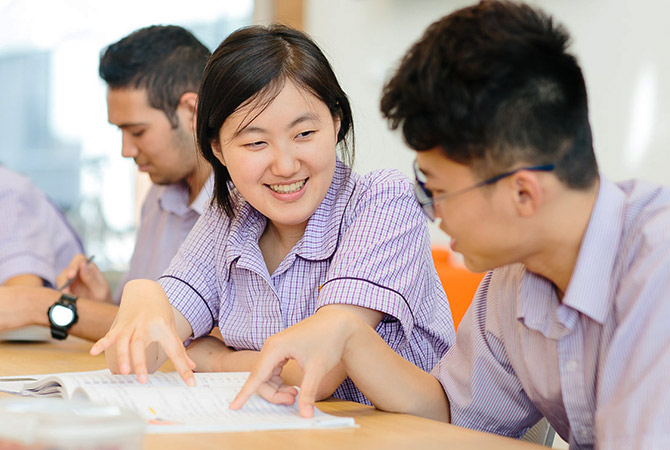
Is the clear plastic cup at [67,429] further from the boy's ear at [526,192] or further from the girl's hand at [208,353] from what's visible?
the girl's hand at [208,353]

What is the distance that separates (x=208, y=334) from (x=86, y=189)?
3921mm

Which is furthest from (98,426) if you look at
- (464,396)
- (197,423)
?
(464,396)

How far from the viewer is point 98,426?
22.1 inches

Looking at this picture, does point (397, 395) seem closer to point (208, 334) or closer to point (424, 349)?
point (424, 349)

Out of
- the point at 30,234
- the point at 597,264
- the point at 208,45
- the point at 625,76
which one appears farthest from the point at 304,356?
the point at 208,45

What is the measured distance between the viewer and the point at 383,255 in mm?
1168

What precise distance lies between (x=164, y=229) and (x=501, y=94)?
134 centimetres

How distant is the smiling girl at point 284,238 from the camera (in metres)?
1.16

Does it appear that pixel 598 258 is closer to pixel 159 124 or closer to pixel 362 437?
pixel 362 437

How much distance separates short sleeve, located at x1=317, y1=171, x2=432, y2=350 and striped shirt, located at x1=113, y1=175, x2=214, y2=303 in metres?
0.66

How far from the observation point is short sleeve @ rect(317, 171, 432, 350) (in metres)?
1.13

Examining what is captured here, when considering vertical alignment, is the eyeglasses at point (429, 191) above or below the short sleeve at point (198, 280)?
above

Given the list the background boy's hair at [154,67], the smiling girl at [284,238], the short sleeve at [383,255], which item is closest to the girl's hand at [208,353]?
the smiling girl at [284,238]

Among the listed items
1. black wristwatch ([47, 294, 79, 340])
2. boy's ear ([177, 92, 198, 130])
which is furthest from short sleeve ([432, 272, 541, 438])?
boy's ear ([177, 92, 198, 130])
